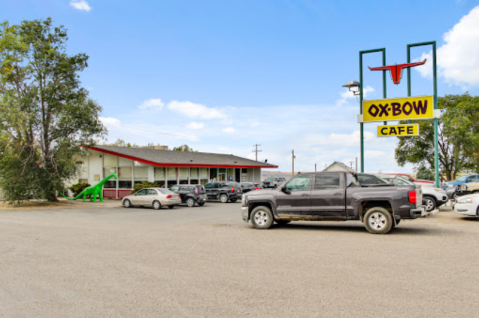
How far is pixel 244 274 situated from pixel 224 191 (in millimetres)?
21799

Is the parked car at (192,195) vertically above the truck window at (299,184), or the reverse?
the truck window at (299,184)

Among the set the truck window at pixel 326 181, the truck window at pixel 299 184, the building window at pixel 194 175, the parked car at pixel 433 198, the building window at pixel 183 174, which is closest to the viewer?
the truck window at pixel 326 181

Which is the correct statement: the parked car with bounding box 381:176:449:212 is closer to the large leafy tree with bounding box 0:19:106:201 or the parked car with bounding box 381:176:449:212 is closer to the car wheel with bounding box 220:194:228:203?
the car wheel with bounding box 220:194:228:203

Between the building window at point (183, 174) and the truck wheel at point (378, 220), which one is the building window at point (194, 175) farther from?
the truck wheel at point (378, 220)

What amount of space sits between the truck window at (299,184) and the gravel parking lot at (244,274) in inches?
62.4

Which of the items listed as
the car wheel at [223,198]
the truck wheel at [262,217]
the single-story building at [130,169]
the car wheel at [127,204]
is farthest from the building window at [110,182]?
the truck wheel at [262,217]

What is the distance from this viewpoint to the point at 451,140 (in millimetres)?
43781

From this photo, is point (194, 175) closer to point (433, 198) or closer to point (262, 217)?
point (433, 198)

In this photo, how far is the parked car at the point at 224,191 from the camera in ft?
93.2

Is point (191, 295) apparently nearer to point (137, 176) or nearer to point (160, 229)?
point (160, 229)

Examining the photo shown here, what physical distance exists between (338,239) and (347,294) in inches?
187

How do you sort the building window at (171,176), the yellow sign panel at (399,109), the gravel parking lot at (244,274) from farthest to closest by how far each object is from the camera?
the building window at (171,176) < the yellow sign panel at (399,109) < the gravel parking lot at (244,274)

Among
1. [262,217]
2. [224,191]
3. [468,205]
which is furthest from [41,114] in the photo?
[468,205]

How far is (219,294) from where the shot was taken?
18.7 feet
